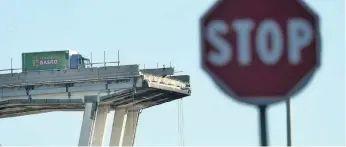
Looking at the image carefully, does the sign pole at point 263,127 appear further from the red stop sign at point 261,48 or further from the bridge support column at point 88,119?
the bridge support column at point 88,119

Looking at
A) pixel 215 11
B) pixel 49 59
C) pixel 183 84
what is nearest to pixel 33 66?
pixel 49 59

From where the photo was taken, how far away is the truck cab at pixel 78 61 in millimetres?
112875

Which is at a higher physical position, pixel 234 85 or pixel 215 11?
pixel 215 11

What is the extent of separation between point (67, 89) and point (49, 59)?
14.2ft

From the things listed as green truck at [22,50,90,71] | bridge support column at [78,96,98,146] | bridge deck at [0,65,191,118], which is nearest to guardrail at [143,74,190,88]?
bridge deck at [0,65,191,118]

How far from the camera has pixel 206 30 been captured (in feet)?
35.9

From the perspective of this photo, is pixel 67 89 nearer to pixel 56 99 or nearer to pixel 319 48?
pixel 56 99

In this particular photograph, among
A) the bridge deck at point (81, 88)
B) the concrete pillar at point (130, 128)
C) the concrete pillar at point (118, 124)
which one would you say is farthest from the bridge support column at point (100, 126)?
the concrete pillar at point (130, 128)

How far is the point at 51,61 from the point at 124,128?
20495 millimetres

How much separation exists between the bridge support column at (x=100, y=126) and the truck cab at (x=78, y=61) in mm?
6656

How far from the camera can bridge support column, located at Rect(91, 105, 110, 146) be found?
11838 cm

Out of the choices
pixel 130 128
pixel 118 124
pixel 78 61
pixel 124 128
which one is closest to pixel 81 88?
pixel 78 61

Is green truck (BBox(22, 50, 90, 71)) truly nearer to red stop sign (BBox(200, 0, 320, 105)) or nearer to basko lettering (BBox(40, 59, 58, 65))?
basko lettering (BBox(40, 59, 58, 65))

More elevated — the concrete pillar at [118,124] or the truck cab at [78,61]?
the truck cab at [78,61]
